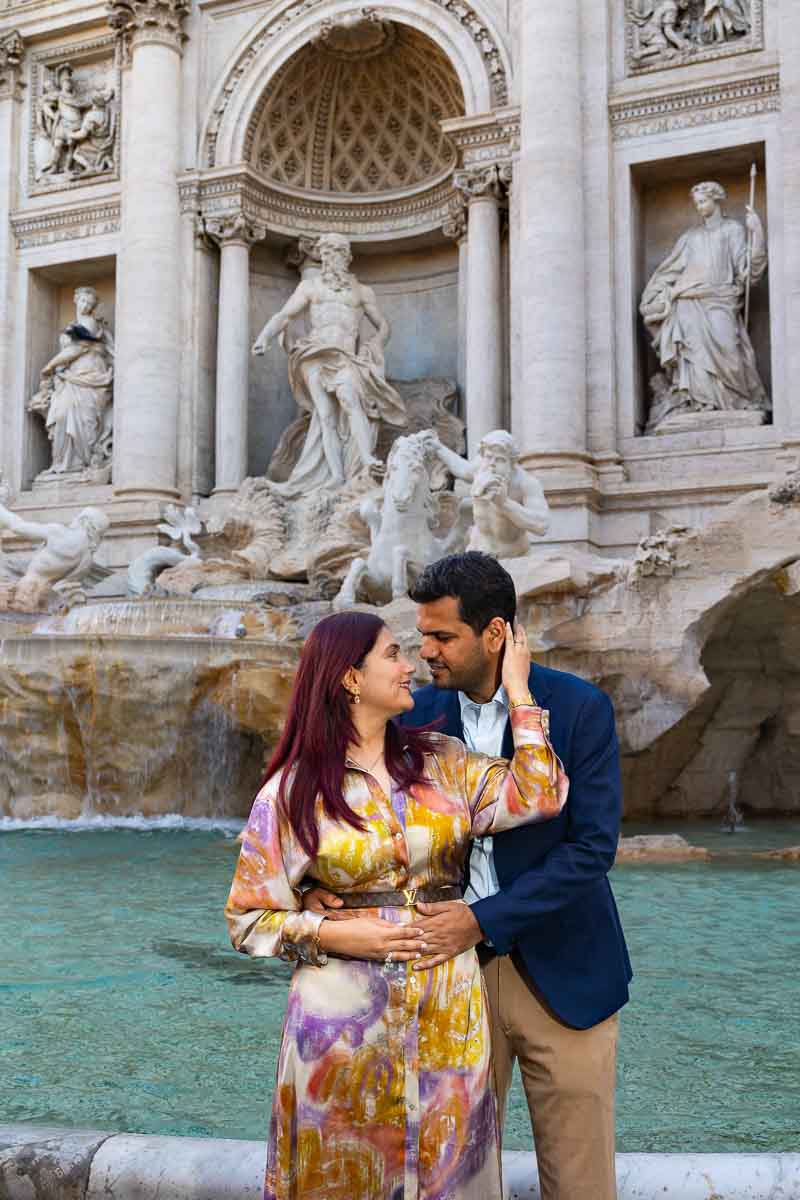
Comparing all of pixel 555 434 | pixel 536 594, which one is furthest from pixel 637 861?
pixel 555 434

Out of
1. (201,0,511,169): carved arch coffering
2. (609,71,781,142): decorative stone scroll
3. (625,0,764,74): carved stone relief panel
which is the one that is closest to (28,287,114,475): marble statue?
(201,0,511,169): carved arch coffering

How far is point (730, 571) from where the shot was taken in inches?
326

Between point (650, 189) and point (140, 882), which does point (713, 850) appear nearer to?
point (140, 882)

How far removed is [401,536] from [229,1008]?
715 cm

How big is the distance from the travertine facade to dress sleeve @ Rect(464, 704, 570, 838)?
11.7 metres

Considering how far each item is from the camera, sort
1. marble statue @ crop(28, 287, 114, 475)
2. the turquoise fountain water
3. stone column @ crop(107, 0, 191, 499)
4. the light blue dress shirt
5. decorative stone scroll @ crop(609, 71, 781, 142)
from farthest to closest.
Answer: marble statue @ crop(28, 287, 114, 475)
stone column @ crop(107, 0, 191, 499)
decorative stone scroll @ crop(609, 71, 781, 142)
the turquoise fountain water
the light blue dress shirt

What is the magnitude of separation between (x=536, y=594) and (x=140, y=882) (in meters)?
3.37

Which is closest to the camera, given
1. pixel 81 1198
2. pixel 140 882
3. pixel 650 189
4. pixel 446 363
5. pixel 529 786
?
pixel 529 786

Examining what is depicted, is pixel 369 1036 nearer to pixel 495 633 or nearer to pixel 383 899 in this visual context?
pixel 383 899

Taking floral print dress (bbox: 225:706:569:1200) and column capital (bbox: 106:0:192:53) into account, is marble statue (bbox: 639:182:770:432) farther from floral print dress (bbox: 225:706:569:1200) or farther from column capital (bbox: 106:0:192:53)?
floral print dress (bbox: 225:706:569:1200)

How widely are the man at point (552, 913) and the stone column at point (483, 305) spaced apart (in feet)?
42.1

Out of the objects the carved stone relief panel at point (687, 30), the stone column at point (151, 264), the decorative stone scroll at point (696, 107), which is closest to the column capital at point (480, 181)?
the decorative stone scroll at point (696, 107)

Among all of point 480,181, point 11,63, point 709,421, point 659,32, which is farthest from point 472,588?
point 11,63

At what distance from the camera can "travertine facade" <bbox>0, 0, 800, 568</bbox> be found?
13891 mm
